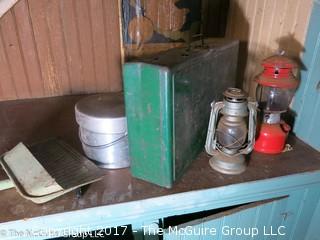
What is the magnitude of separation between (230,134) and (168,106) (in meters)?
0.25

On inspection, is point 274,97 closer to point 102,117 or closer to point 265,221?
point 265,221

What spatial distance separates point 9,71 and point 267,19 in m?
1.17

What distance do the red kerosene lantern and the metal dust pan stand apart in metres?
0.53

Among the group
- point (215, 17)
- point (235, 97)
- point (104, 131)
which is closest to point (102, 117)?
point (104, 131)

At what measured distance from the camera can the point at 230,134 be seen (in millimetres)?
828

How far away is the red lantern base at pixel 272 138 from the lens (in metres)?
0.90

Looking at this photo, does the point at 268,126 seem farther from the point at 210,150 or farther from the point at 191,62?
the point at 191,62

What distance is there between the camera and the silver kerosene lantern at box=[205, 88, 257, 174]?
772 millimetres

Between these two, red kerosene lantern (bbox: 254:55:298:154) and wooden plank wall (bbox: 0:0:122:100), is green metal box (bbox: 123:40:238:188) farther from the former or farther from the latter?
wooden plank wall (bbox: 0:0:122:100)

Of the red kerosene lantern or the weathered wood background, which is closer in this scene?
the red kerosene lantern

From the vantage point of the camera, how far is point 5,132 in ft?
3.59

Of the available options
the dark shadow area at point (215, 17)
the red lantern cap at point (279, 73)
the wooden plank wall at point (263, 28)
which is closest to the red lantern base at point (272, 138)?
the red lantern cap at point (279, 73)

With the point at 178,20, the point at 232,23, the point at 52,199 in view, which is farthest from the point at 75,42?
the point at 52,199

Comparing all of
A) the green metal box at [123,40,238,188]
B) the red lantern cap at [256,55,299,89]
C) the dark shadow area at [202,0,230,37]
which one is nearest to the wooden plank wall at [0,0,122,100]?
the dark shadow area at [202,0,230,37]
